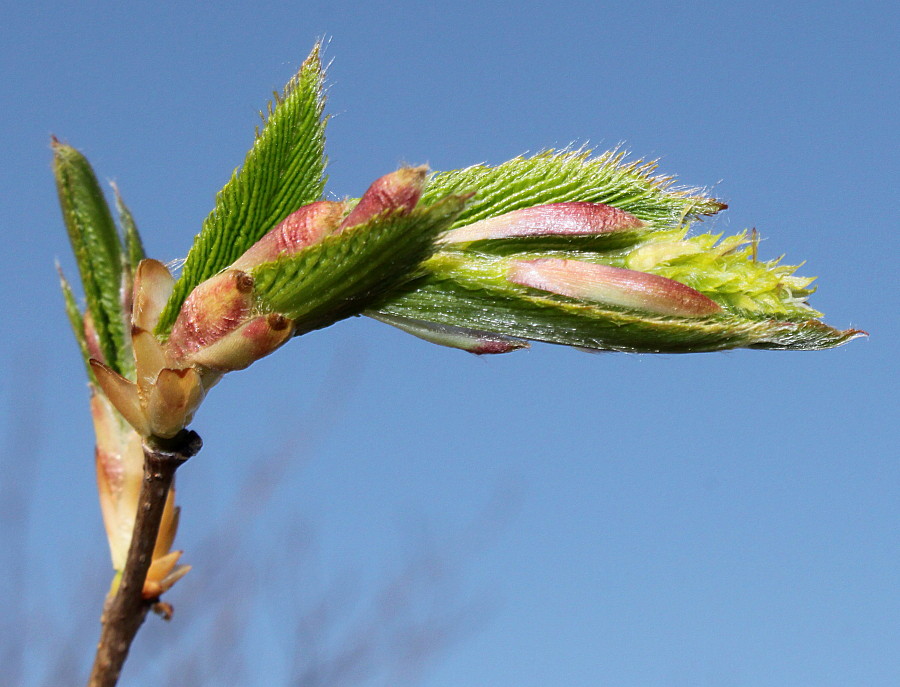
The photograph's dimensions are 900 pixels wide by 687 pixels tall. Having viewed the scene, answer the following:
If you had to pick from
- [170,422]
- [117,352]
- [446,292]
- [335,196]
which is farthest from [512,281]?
[117,352]

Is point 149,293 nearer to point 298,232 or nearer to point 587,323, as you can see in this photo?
point 298,232

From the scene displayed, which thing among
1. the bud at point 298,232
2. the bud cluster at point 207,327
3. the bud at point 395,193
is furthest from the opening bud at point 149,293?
the bud at point 395,193

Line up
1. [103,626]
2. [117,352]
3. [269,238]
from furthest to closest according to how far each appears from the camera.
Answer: [117,352]
[103,626]
[269,238]

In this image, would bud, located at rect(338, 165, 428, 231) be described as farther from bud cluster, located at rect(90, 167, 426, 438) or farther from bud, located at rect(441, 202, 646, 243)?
bud, located at rect(441, 202, 646, 243)

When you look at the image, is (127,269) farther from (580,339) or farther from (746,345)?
(746,345)

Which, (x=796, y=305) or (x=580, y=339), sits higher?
(x=796, y=305)

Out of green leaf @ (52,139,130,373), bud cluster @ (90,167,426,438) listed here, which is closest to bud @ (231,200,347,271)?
bud cluster @ (90,167,426,438)
